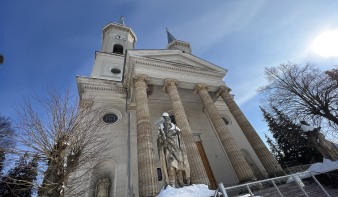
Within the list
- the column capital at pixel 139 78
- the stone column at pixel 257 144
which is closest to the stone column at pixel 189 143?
the column capital at pixel 139 78

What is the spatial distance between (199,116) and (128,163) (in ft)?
26.7

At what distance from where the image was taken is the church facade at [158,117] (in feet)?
25.1

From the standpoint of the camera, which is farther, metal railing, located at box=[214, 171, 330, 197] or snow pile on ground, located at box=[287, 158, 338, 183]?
snow pile on ground, located at box=[287, 158, 338, 183]

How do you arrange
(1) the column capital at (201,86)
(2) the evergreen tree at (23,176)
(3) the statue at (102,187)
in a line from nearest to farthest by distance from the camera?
(2) the evergreen tree at (23,176) < (3) the statue at (102,187) < (1) the column capital at (201,86)

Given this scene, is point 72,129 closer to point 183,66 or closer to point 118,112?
point 118,112

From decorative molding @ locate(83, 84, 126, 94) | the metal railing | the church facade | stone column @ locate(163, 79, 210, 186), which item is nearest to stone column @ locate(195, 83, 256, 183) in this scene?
the church facade

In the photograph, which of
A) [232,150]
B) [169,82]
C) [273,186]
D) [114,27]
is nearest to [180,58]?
[169,82]

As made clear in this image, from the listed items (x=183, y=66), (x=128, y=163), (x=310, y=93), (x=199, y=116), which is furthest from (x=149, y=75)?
(x=310, y=93)

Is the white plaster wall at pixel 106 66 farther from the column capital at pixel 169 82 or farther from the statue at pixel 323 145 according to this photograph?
the statue at pixel 323 145

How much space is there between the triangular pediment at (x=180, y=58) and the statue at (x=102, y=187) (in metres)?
8.53

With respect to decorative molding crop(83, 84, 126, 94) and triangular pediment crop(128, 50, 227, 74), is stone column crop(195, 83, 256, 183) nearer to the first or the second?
triangular pediment crop(128, 50, 227, 74)

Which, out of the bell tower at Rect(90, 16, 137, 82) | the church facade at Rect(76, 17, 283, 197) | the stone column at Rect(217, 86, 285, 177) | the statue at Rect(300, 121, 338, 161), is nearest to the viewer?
the church facade at Rect(76, 17, 283, 197)

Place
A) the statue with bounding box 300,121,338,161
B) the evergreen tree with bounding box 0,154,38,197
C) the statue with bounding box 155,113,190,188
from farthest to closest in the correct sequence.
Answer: the statue with bounding box 300,121,338,161
the statue with bounding box 155,113,190,188
the evergreen tree with bounding box 0,154,38,197

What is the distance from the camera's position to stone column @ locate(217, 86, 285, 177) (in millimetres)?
8547
